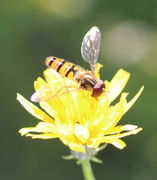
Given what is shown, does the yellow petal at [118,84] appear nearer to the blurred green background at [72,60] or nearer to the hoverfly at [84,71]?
the hoverfly at [84,71]

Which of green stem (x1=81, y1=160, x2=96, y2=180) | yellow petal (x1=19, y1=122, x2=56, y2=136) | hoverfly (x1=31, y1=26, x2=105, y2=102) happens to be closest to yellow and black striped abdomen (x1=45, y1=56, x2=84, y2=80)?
hoverfly (x1=31, y1=26, x2=105, y2=102)

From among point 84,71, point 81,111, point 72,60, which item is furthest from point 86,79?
point 72,60

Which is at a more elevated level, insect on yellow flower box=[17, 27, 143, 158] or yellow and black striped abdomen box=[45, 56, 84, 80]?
yellow and black striped abdomen box=[45, 56, 84, 80]

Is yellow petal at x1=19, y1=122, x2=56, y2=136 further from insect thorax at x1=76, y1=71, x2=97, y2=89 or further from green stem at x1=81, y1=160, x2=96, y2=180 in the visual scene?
insect thorax at x1=76, y1=71, x2=97, y2=89

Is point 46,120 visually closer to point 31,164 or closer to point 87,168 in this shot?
point 87,168

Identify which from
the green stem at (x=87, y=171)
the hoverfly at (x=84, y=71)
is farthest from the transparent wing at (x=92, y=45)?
the green stem at (x=87, y=171)

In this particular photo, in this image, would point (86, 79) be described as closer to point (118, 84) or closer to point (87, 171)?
point (118, 84)
